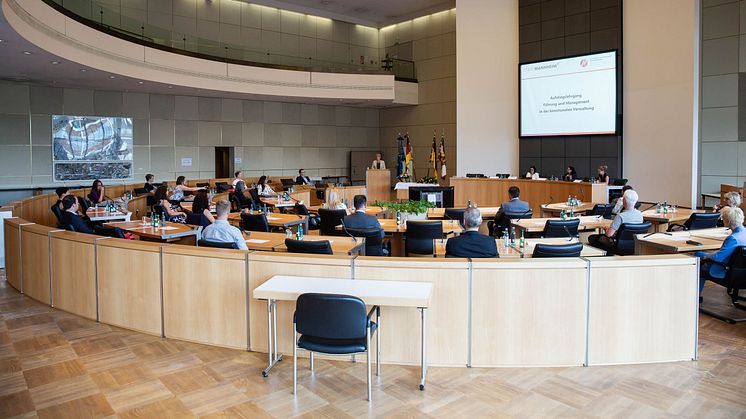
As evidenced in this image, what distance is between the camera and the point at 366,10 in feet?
74.4

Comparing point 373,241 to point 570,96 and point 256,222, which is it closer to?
point 256,222

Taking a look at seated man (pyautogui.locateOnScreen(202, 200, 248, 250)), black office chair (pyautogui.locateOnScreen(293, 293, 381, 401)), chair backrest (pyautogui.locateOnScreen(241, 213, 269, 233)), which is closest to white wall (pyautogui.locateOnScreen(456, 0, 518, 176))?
chair backrest (pyautogui.locateOnScreen(241, 213, 269, 233))

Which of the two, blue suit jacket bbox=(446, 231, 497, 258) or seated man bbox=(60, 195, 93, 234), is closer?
blue suit jacket bbox=(446, 231, 497, 258)

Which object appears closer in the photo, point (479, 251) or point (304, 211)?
point (479, 251)

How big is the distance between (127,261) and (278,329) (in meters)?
1.82

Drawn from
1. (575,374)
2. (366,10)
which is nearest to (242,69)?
(366,10)

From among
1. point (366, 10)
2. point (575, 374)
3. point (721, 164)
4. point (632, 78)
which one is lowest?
point (575, 374)

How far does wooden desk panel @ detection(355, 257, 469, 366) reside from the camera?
15.0ft

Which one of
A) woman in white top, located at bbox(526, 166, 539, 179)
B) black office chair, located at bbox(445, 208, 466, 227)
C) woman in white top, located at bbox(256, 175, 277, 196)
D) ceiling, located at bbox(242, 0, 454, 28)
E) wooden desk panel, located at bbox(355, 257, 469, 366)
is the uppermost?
ceiling, located at bbox(242, 0, 454, 28)

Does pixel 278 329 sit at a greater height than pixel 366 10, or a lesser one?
lesser

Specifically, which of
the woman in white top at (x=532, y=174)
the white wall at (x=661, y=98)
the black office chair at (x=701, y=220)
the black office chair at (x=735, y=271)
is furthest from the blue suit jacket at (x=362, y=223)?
the white wall at (x=661, y=98)

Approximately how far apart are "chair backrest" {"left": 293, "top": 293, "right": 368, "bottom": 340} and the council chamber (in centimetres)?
2

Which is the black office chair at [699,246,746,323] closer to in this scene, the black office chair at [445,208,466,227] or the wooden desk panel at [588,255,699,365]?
the wooden desk panel at [588,255,699,365]

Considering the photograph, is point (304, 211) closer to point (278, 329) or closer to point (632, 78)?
point (278, 329)
